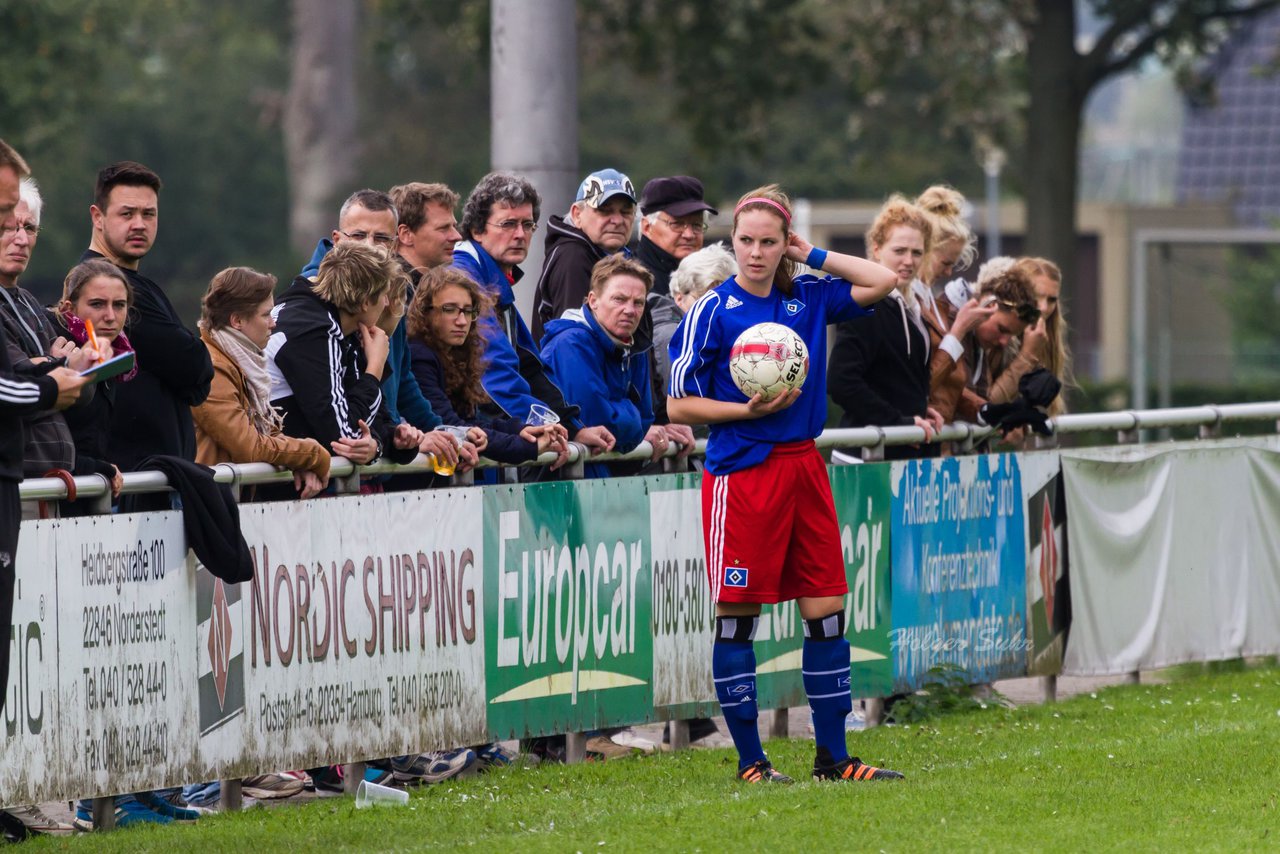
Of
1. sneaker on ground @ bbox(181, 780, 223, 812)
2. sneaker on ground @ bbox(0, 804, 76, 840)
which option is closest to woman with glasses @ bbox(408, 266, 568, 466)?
sneaker on ground @ bbox(181, 780, 223, 812)

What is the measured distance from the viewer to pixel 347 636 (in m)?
8.10

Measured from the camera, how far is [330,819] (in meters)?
7.50

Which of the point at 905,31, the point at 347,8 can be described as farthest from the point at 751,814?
the point at 347,8

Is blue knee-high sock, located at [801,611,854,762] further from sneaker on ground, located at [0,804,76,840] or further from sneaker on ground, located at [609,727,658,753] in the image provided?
sneaker on ground, located at [0,804,76,840]

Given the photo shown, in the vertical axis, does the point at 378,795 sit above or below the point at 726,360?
below

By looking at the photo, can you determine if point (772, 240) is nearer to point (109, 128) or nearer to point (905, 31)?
point (905, 31)

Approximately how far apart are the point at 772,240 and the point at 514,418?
5.42 ft

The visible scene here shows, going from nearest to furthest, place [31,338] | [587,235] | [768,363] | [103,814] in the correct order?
1. [31,338]
2. [103,814]
3. [768,363]
4. [587,235]

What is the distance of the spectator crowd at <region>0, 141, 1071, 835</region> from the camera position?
287 inches

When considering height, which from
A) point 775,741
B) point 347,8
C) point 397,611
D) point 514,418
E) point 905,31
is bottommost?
point 775,741

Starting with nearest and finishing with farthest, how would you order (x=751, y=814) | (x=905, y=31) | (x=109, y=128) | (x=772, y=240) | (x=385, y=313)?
1. (x=751, y=814)
2. (x=772, y=240)
3. (x=385, y=313)
4. (x=905, y=31)
5. (x=109, y=128)

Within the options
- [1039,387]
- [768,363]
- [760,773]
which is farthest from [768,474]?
[1039,387]

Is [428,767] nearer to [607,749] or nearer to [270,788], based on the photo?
[270,788]

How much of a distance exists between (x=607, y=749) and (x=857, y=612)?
59.6 inches
